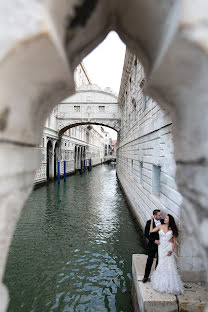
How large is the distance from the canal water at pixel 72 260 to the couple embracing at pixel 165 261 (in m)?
0.84

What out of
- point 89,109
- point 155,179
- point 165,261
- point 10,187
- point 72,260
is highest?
point 89,109

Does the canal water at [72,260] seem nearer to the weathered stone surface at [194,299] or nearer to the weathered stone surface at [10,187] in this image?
the weathered stone surface at [194,299]

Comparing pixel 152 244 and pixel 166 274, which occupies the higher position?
pixel 152 244

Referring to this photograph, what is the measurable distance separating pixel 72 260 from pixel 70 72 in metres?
4.29

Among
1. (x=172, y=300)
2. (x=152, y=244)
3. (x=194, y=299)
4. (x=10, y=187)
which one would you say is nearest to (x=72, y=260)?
(x=152, y=244)

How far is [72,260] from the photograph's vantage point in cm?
450

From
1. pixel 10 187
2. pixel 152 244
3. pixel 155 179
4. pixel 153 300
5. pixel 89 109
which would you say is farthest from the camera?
pixel 89 109

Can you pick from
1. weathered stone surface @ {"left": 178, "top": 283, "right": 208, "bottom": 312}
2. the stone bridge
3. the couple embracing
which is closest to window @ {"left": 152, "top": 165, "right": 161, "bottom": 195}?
the couple embracing

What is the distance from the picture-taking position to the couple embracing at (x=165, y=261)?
8.65 feet

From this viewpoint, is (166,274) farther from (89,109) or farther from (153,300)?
(89,109)

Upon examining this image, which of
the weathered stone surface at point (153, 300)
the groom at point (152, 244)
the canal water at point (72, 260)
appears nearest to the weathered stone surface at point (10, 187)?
the weathered stone surface at point (153, 300)

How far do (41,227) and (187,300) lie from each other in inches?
190

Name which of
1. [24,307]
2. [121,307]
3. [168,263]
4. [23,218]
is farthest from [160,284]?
[23,218]

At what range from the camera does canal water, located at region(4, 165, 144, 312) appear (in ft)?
10.9
